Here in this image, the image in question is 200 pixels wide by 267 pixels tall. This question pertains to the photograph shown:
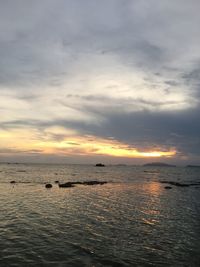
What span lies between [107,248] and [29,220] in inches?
489

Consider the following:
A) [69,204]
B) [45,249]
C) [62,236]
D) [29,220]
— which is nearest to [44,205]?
[69,204]

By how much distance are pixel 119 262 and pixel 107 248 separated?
3189mm

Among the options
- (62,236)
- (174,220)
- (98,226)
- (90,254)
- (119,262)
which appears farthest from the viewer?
(174,220)

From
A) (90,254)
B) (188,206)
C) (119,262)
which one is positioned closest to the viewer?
(119,262)

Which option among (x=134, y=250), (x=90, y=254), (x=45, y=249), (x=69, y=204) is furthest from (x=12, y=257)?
(x=69, y=204)

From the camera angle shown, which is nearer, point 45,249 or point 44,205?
point 45,249

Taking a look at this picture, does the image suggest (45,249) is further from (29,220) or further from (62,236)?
(29,220)

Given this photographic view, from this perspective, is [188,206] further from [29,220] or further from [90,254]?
[90,254]

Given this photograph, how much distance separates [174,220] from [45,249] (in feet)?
62.9

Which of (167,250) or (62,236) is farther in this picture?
(62,236)

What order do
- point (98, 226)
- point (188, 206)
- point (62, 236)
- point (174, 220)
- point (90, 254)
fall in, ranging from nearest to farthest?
point (90, 254)
point (62, 236)
point (98, 226)
point (174, 220)
point (188, 206)

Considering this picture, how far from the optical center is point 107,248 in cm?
2428

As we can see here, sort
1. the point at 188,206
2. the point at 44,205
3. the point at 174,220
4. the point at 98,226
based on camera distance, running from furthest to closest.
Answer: the point at 188,206
the point at 44,205
the point at 174,220
the point at 98,226

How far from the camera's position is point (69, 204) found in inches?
1853
